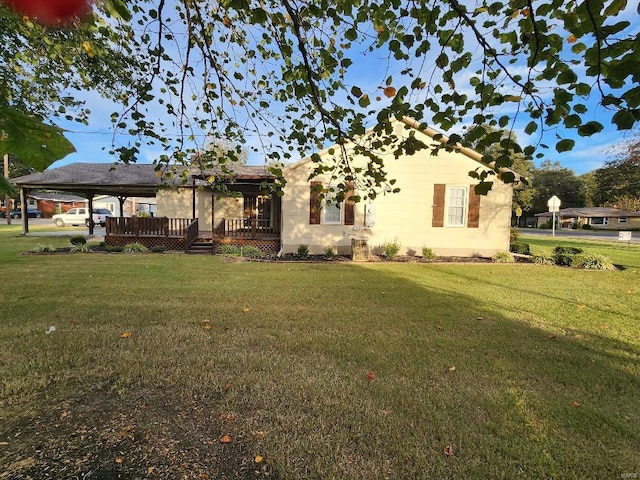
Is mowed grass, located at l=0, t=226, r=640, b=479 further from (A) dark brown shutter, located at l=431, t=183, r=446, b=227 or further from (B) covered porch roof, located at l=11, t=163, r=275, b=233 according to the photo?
(B) covered porch roof, located at l=11, t=163, r=275, b=233

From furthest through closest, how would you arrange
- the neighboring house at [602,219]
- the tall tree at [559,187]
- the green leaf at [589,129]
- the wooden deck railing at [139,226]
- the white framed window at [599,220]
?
the tall tree at [559,187]
the white framed window at [599,220]
the neighboring house at [602,219]
the wooden deck railing at [139,226]
the green leaf at [589,129]

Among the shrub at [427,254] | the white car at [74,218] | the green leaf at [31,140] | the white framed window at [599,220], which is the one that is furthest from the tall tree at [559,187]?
the green leaf at [31,140]

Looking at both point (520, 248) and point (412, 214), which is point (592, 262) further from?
point (412, 214)

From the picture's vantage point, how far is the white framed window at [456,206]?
12578 millimetres

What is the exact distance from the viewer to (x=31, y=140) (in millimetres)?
950

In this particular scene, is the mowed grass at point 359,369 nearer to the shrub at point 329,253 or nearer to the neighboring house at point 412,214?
the shrub at point 329,253

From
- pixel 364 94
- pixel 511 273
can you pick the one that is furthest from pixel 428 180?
pixel 364 94

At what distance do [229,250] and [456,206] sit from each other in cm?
886

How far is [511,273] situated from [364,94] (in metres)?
8.55

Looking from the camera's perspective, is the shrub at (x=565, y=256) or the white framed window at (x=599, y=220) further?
the white framed window at (x=599, y=220)

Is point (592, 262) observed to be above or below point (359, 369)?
above

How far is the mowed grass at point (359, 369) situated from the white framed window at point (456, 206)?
19.4ft

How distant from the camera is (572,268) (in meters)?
10.8

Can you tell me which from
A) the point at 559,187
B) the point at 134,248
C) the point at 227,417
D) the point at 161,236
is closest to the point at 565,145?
the point at 227,417
